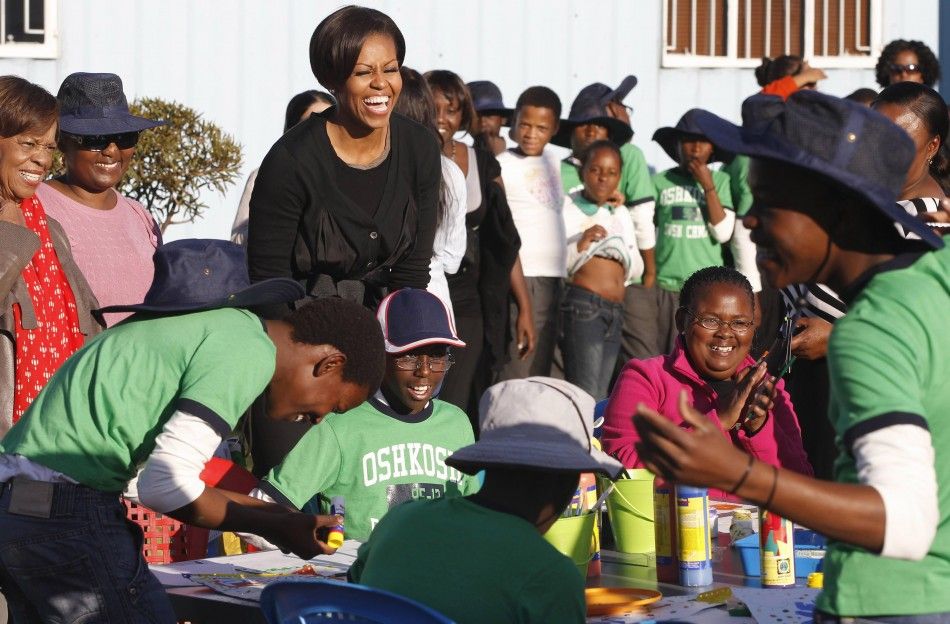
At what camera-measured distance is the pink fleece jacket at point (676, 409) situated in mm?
5203

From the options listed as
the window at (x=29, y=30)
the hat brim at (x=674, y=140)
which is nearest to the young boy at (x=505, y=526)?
the hat brim at (x=674, y=140)

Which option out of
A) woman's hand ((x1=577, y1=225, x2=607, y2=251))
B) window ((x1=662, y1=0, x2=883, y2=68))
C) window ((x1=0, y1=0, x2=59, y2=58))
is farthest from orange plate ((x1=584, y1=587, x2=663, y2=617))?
window ((x1=662, y1=0, x2=883, y2=68))

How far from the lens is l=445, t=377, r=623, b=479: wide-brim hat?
10.6 ft

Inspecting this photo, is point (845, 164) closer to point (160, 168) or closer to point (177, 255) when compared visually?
point (177, 255)

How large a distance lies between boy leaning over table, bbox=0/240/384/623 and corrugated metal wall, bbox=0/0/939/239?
237 inches

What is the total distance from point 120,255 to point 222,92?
444cm

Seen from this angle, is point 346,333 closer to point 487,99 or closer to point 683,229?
point 487,99

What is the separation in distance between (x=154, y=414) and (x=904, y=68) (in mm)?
5827

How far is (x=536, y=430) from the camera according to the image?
3.35 metres

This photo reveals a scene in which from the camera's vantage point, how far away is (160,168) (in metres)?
→ 9.07

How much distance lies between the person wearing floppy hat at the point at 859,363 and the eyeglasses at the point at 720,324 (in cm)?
273

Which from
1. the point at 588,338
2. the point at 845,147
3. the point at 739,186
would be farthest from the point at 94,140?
the point at 739,186

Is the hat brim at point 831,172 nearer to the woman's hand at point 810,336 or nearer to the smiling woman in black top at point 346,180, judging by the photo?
the smiling woman in black top at point 346,180

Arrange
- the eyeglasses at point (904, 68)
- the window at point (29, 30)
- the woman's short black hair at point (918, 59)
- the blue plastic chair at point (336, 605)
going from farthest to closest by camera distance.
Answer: the window at point (29, 30) → the woman's short black hair at point (918, 59) → the eyeglasses at point (904, 68) → the blue plastic chair at point (336, 605)
